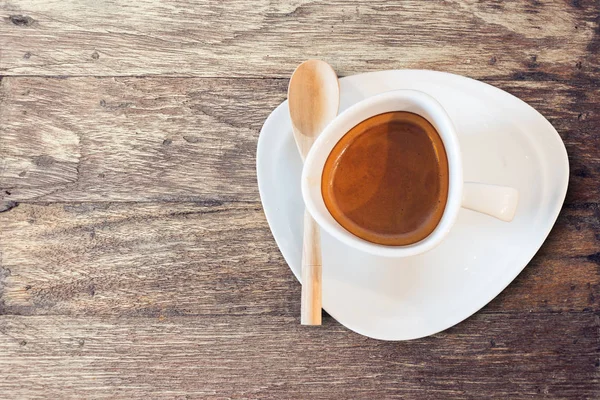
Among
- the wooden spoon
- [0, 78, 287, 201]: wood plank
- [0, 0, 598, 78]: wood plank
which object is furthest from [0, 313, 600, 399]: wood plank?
[0, 0, 598, 78]: wood plank

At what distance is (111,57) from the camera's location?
0.93 meters

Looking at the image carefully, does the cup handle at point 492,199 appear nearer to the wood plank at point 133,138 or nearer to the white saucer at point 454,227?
the white saucer at point 454,227

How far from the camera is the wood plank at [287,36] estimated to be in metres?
0.91

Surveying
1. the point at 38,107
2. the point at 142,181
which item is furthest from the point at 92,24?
the point at 142,181

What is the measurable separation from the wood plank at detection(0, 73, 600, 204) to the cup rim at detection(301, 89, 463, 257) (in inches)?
7.5

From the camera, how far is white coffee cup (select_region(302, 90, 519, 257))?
0.68 meters

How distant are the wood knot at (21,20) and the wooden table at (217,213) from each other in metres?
0.03

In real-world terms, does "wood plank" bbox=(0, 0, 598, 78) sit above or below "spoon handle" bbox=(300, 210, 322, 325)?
above

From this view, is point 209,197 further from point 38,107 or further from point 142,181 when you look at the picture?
point 38,107

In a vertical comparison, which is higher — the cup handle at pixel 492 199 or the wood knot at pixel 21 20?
the wood knot at pixel 21 20

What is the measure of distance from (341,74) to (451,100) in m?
0.19

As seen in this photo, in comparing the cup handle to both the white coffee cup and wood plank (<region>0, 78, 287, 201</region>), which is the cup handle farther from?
wood plank (<region>0, 78, 287, 201</region>)

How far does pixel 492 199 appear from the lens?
27.3 inches

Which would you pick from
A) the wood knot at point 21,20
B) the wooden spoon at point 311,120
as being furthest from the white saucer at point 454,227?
the wood knot at point 21,20
